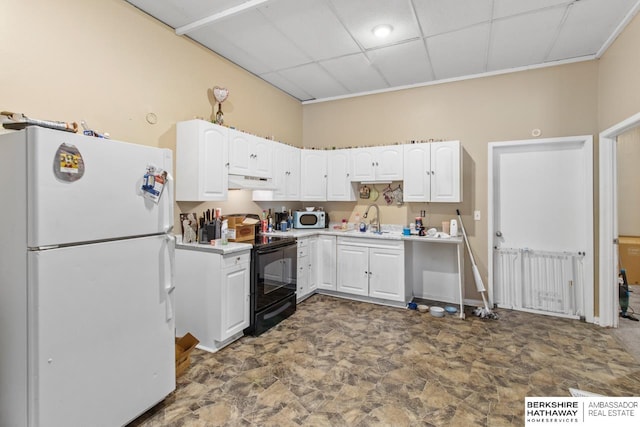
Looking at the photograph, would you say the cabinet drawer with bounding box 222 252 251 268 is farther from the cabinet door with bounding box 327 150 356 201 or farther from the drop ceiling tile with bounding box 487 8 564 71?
the drop ceiling tile with bounding box 487 8 564 71

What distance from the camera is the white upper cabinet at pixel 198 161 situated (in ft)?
9.82

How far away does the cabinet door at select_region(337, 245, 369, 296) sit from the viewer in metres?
4.16

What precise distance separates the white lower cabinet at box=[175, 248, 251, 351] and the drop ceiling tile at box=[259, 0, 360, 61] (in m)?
2.29

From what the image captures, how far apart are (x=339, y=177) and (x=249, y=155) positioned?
1.52m

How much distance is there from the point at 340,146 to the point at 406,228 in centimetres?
174

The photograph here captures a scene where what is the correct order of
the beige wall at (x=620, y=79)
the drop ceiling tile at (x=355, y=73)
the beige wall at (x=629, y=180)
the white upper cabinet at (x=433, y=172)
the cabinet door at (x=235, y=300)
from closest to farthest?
the beige wall at (x=620, y=79) < the cabinet door at (x=235, y=300) < the drop ceiling tile at (x=355, y=73) < the white upper cabinet at (x=433, y=172) < the beige wall at (x=629, y=180)

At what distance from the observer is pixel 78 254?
1598mm

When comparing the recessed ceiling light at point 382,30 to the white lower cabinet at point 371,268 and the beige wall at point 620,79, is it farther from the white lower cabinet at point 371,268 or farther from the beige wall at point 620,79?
the white lower cabinet at point 371,268

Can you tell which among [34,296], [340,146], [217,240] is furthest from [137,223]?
[340,146]

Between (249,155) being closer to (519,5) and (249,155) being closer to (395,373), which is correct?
(395,373)

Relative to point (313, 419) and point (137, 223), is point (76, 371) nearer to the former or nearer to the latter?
point (137, 223)

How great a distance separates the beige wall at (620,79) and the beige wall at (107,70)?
13.3 ft

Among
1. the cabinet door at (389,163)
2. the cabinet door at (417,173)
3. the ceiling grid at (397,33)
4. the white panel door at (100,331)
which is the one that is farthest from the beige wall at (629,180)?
the white panel door at (100,331)

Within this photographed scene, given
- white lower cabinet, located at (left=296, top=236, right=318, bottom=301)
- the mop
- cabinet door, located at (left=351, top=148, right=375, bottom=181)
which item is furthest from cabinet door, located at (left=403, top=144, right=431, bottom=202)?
white lower cabinet, located at (left=296, top=236, right=318, bottom=301)
